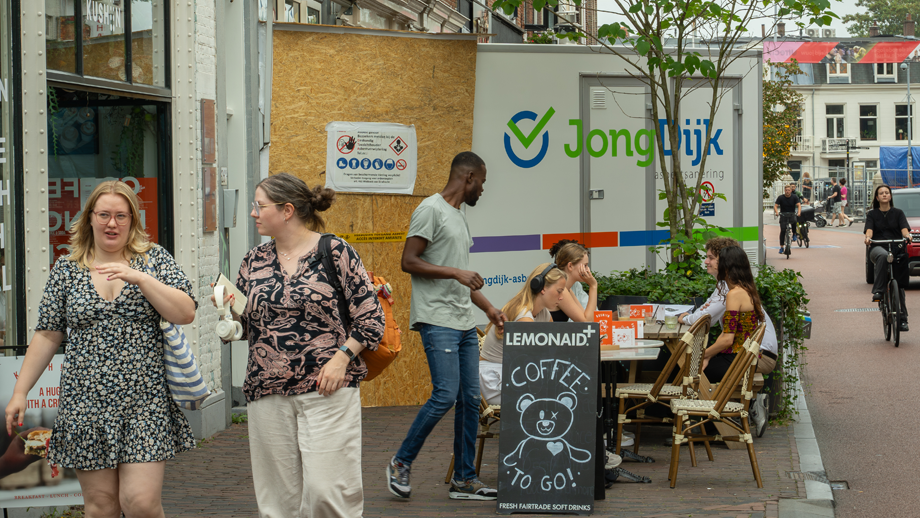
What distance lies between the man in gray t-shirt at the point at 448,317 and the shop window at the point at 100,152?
2.24 metres

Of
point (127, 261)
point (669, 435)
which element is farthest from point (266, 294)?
point (669, 435)

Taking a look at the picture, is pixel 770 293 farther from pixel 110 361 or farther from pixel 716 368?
pixel 110 361

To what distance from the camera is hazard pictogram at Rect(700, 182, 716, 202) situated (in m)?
9.97

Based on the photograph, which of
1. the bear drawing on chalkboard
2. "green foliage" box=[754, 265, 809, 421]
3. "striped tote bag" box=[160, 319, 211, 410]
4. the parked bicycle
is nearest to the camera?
"striped tote bag" box=[160, 319, 211, 410]

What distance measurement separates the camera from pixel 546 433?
571 centimetres

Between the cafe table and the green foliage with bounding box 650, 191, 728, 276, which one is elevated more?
the green foliage with bounding box 650, 191, 728, 276

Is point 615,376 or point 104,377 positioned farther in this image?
point 615,376

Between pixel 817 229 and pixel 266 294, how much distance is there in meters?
44.0

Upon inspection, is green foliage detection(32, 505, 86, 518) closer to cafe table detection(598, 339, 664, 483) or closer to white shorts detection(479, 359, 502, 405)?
white shorts detection(479, 359, 502, 405)

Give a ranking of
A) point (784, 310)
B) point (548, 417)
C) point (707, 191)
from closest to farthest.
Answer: point (548, 417), point (784, 310), point (707, 191)

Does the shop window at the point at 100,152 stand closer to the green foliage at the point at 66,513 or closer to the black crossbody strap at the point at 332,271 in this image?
the green foliage at the point at 66,513

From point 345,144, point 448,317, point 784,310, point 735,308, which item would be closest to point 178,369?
point 448,317

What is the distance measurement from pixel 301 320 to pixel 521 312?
7.32 feet

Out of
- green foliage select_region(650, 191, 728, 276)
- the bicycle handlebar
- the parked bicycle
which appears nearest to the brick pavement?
green foliage select_region(650, 191, 728, 276)
